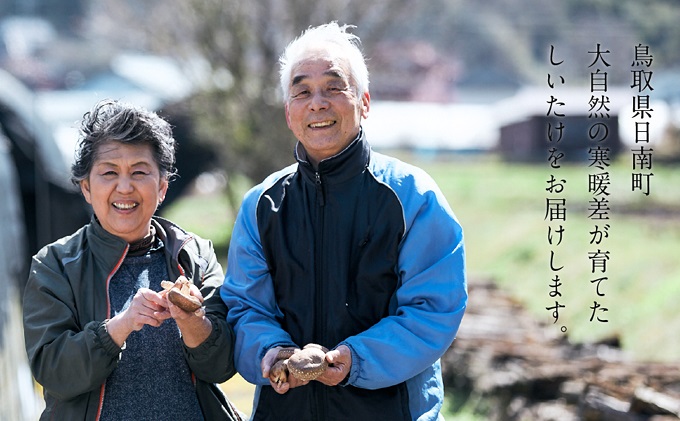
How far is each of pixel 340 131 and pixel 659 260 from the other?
9744 millimetres

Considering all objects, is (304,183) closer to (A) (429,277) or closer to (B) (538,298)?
(A) (429,277)

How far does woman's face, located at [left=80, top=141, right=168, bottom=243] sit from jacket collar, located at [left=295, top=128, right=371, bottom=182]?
47cm

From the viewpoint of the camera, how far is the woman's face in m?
2.90

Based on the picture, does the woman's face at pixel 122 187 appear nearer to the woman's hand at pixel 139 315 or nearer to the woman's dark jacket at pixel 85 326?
the woman's dark jacket at pixel 85 326

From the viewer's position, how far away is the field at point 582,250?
9383 millimetres

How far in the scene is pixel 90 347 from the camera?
8.92 feet

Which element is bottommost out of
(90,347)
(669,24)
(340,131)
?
(90,347)

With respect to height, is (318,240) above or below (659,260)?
above

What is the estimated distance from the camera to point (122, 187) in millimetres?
2879

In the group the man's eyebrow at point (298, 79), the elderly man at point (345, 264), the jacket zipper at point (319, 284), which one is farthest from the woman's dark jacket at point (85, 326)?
the man's eyebrow at point (298, 79)

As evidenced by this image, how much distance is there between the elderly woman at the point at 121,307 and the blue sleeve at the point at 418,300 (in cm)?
45

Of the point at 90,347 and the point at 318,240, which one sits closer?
the point at 90,347

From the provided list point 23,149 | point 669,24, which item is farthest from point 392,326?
point 669,24

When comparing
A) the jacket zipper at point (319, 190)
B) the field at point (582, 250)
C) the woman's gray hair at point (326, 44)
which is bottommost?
the field at point (582, 250)
